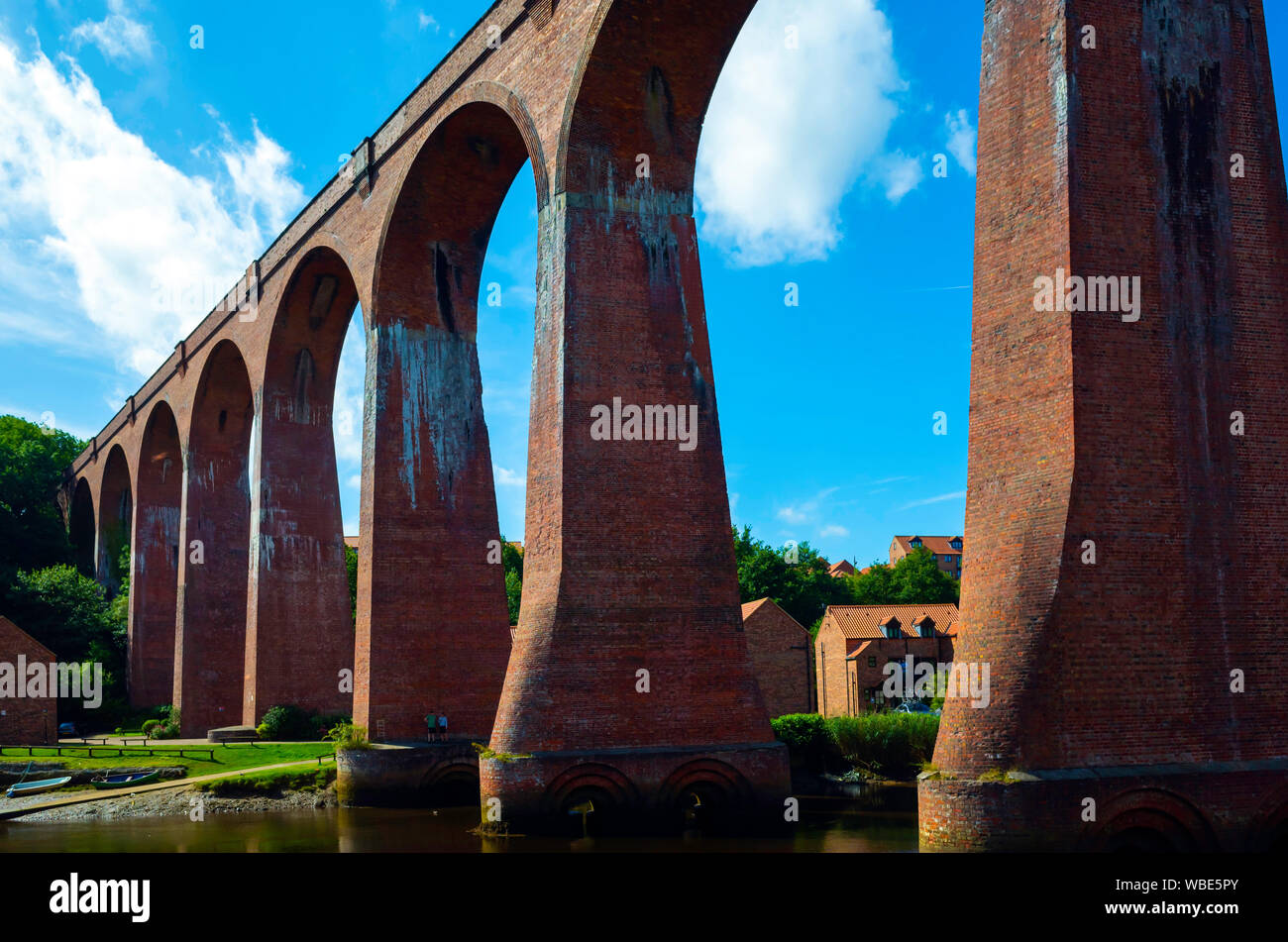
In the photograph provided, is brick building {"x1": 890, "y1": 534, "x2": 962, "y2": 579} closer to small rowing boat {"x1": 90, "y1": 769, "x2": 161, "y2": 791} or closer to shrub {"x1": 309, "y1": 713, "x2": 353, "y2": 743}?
shrub {"x1": 309, "y1": 713, "x2": 353, "y2": 743}

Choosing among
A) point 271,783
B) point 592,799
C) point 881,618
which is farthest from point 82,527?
point 592,799

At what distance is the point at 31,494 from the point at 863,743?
3951 centimetres

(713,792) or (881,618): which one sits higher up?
(881,618)

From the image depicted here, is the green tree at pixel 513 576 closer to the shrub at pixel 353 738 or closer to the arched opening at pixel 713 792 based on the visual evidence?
the shrub at pixel 353 738

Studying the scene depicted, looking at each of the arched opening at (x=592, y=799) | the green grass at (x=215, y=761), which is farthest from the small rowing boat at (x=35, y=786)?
the arched opening at (x=592, y=799)

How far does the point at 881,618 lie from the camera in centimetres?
3669

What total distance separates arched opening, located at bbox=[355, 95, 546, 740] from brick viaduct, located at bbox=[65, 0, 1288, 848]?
0.06m

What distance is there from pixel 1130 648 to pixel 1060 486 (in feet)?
4.42

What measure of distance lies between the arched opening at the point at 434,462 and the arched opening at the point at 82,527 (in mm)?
37554

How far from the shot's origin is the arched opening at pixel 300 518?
25.5m

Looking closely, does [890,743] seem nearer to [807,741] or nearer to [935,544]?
[807,741]

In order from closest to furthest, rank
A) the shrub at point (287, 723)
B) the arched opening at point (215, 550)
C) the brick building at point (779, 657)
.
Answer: the shrub at point (287, 723) → the arched opening at point (215, 550) → the brick building at point (779, 657)
